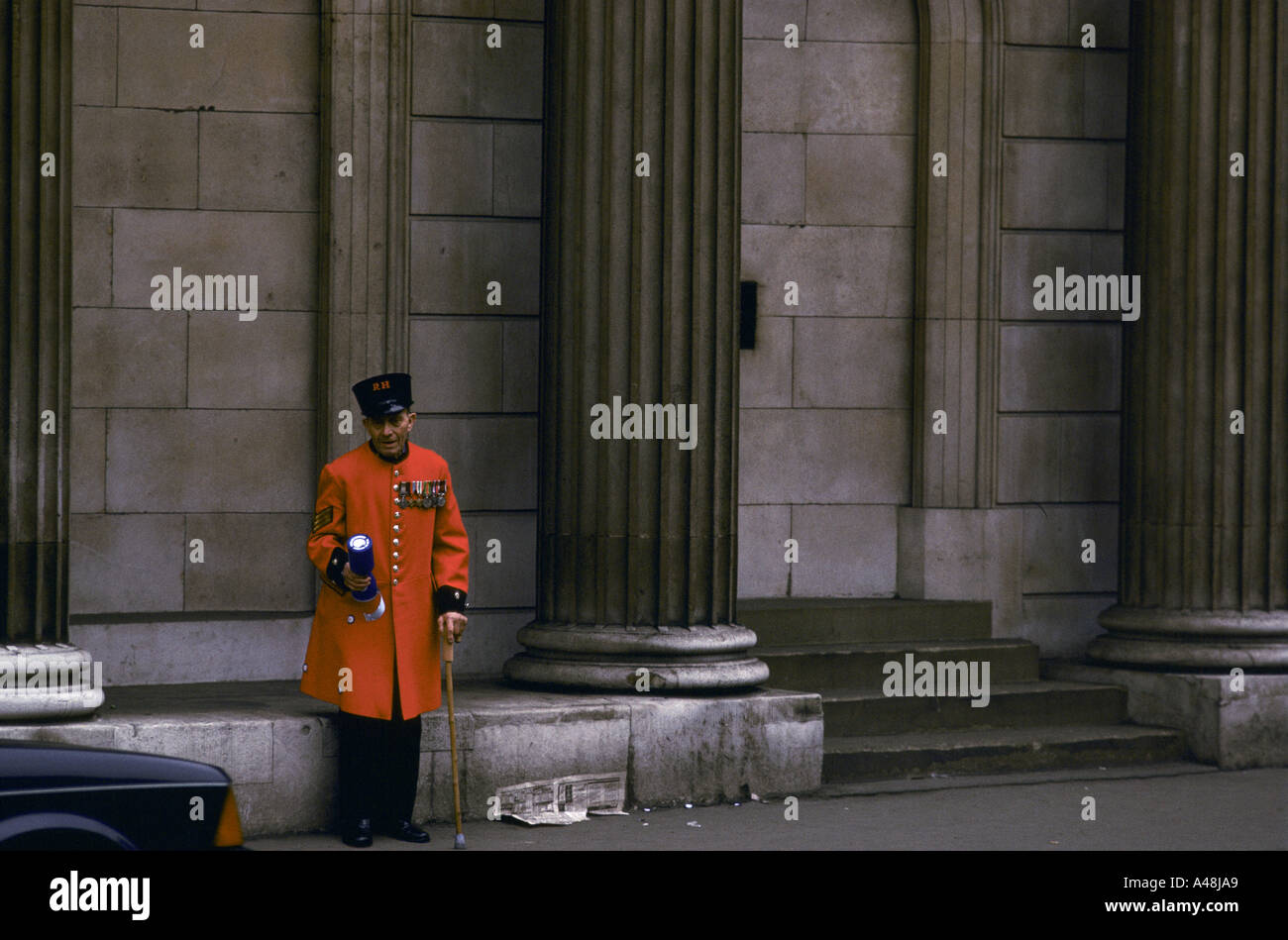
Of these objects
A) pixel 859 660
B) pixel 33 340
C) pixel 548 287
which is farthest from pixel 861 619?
pixel 33 340

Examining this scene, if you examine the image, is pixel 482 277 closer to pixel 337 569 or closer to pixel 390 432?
pixel 390 432

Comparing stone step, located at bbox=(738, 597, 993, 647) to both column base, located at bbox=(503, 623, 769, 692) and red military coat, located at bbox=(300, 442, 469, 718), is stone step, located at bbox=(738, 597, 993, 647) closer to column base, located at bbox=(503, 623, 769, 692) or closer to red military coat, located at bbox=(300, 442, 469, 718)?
column base, located at bbox=(503, 623, 769, 692)

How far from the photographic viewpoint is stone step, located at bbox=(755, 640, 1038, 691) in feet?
35.7

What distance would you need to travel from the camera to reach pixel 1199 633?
37.0 ft

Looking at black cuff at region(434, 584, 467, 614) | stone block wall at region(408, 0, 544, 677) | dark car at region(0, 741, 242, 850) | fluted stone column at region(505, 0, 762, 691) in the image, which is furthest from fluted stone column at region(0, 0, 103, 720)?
dark car at region(0, 741, 242, 850)

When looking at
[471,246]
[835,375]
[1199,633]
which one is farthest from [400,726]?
[1199,633]

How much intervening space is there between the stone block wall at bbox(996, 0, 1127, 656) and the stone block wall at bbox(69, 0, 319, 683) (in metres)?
4.43

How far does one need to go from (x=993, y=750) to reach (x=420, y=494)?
382 cm

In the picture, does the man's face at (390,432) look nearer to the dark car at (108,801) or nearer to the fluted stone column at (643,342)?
the fluted stone column at (643,342)

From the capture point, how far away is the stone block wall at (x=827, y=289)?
→ 11.6 meters

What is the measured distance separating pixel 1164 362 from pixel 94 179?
250 inches

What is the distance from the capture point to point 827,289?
11.7 meters

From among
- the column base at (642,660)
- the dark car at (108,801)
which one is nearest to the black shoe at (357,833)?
the column base at (642,660)

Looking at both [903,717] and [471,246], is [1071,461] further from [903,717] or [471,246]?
[471,246]
